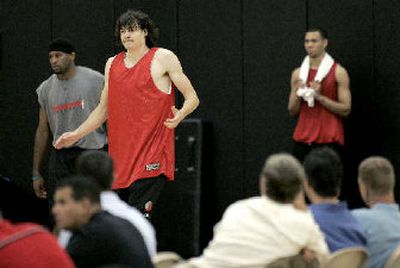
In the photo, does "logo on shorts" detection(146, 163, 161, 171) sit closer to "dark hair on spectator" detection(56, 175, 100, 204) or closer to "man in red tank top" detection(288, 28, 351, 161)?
"man in red tank top" detection(288, 28, 351, 161)

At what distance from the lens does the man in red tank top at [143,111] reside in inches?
313

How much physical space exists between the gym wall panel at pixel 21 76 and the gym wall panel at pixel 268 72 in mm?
2269

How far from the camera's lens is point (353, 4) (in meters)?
9.89

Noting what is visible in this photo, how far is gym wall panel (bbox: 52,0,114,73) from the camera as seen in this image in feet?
36.8

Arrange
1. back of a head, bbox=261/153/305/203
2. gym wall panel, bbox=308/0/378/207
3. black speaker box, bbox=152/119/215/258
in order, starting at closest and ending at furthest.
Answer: back of a head, bbox=261/153/305/203, gym wall panel, bbox=308/0/378/207, black speaker box, bbox=152/119/215/258

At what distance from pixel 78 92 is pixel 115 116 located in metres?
1.53

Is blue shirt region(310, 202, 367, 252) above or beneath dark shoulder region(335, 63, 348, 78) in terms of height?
beneath

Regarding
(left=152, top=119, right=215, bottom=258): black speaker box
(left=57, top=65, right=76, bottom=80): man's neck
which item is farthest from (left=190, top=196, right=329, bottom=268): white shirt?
(left=152, top=119, right=215, bottom=258): black speaker box

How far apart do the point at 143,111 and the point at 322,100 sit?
1988 mm

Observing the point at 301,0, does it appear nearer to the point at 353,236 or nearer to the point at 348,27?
the point at 348,27

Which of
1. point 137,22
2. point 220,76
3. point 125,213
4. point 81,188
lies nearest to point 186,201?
point 220,76

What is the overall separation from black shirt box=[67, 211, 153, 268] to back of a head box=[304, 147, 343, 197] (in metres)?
1.10

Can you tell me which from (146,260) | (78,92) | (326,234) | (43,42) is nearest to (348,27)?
(78,92)

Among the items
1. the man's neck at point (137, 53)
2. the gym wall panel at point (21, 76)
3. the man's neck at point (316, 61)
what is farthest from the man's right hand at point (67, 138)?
the gym wall panel at point (21, 76)
